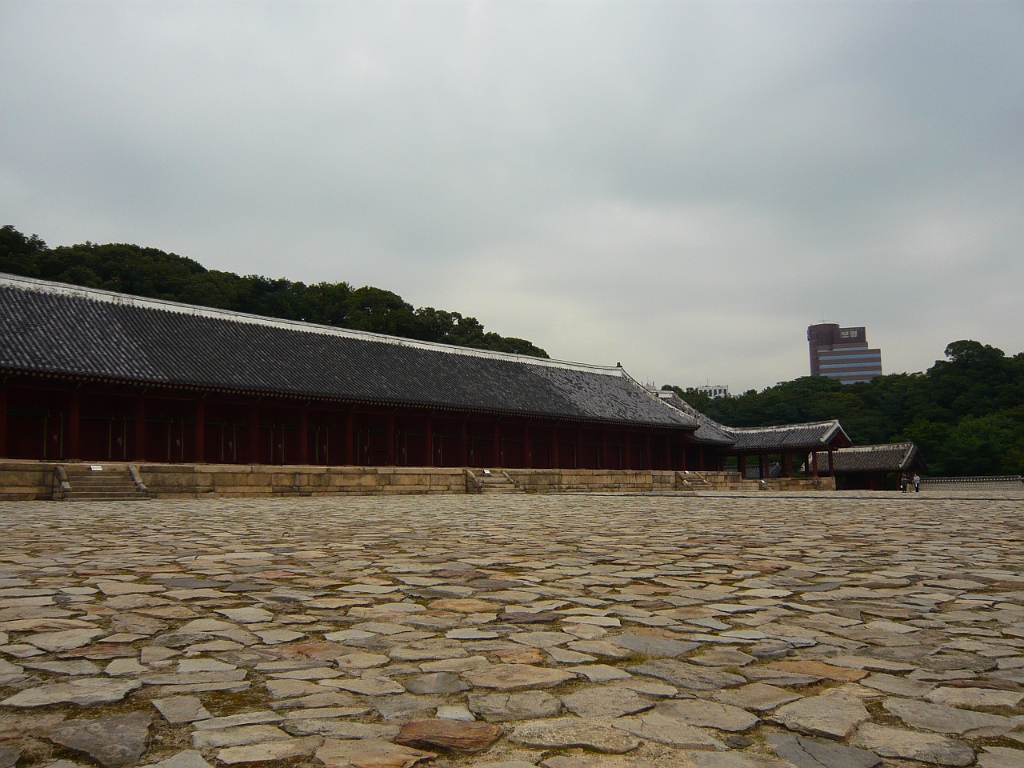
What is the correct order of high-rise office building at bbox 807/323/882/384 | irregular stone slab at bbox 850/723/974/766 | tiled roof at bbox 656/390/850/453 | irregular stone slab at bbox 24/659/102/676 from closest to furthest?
irregular stone slab at bbox 850/723/974/766 < irregular stone slab at bbox 24/659/102/676 < tiled roof at bbox 656/390/850/453 < high-rise office building at bbox 807/323/882/384

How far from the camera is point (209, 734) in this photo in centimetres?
210

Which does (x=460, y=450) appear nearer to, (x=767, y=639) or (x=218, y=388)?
(x=218, y=388)

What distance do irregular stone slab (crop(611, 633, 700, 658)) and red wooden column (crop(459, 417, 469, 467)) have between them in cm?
2738

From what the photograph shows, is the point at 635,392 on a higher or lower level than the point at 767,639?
higher

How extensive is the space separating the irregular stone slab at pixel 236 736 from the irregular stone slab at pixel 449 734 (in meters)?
0.34

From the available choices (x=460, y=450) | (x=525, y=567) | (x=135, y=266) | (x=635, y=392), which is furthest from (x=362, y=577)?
(x=135, y=266)

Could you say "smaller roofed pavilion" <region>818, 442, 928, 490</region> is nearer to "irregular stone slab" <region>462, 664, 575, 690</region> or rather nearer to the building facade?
the building facade

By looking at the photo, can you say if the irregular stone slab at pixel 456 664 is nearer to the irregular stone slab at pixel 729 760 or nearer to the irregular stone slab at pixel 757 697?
the irregular stone slab at pixel 757 697

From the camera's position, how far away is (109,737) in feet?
6.79

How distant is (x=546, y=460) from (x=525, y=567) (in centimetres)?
2929

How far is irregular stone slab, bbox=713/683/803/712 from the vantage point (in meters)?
2.36

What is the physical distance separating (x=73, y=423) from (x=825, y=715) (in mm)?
23547

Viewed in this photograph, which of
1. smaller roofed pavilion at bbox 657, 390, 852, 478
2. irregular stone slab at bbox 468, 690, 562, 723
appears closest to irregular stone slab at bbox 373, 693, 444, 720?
irregular stone slab at bbox 468, 690, 562, 723

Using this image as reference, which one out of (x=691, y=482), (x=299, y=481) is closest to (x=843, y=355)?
(x=691, y=482)
